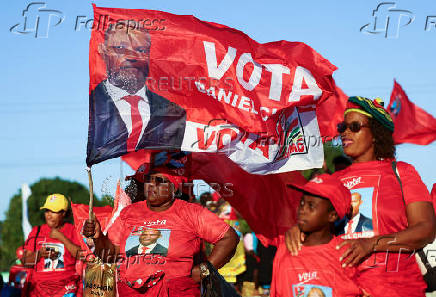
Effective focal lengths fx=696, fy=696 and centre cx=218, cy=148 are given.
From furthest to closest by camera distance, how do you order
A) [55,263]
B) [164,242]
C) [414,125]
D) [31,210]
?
[31,210] < [55,263] < [414,125] < [164,242]

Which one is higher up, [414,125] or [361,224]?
[414,125]

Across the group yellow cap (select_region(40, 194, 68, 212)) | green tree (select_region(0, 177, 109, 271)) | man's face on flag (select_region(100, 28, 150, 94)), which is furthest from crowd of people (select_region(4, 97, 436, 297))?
green tree (select_region(0, 177, 109, 271))

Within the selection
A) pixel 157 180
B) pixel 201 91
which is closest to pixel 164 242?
pixel 157 180

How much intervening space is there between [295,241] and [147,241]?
157 cm

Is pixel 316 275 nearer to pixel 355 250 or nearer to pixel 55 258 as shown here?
pixel 355 250

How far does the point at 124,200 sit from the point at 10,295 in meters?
3.29

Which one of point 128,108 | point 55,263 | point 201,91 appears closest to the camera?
point 128,108

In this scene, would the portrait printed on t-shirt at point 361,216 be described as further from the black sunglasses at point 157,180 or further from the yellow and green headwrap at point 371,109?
the black sunglasses at point 157,180

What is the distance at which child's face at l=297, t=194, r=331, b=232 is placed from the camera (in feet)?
14.7

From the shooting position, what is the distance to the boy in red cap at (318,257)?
14.5 ft

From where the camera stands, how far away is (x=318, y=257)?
14.6ft

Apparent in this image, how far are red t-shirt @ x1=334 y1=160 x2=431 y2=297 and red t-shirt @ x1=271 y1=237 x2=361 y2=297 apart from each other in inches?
7.4

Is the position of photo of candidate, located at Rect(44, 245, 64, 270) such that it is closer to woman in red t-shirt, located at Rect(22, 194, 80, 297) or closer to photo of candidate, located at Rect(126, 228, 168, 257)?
woman in red t-shirt, located at Rect(22, 194, 80, 297)

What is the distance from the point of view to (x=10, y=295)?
9617 millimetres
